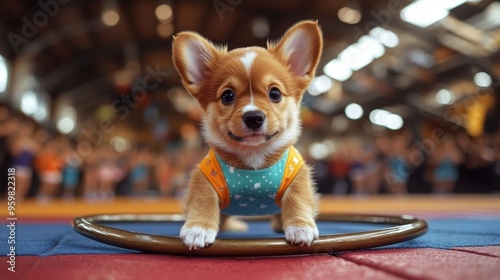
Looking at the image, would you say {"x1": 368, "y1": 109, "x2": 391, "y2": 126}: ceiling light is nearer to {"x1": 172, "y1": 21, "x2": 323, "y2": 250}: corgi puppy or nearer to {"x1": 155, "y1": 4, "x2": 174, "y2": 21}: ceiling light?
{"x1": 155, "y1": 4, "x2": 174, "y2": 21}: ceiling light

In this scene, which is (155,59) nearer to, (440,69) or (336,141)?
(440,69)

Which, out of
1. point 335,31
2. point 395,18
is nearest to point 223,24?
point 335,31

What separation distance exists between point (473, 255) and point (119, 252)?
1285 millimetres

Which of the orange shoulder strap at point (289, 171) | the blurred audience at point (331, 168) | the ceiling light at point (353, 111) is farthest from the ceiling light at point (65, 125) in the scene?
the orange shoulder strap at point (289, 171)

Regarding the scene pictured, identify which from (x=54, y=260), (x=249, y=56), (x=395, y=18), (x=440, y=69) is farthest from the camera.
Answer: (x=440, y=69)

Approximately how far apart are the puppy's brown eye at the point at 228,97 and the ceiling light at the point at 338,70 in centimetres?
1142

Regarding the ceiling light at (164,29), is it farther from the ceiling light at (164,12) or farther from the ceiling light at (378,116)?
the ceiling light at (378,116)

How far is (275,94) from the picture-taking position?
150 centimetres

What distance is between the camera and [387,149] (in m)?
10.1

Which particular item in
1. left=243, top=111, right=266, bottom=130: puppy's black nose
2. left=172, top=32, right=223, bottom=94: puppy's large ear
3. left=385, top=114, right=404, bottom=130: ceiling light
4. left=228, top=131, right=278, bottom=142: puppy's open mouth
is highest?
left=385, top=114, right=404, bottom=130: ceiling light

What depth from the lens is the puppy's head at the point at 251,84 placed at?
4.69 ft

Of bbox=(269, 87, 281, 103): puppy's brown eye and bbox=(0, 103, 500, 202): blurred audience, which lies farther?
bbox=(0, 103, 500, 202): blurred audience

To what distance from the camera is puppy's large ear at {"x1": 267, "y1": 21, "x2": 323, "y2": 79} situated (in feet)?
5.30

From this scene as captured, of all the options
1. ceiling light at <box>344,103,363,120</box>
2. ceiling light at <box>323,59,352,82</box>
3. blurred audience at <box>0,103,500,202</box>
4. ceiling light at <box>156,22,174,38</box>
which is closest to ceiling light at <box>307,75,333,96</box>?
ceiling light at <box>323,59,352,82</box>
